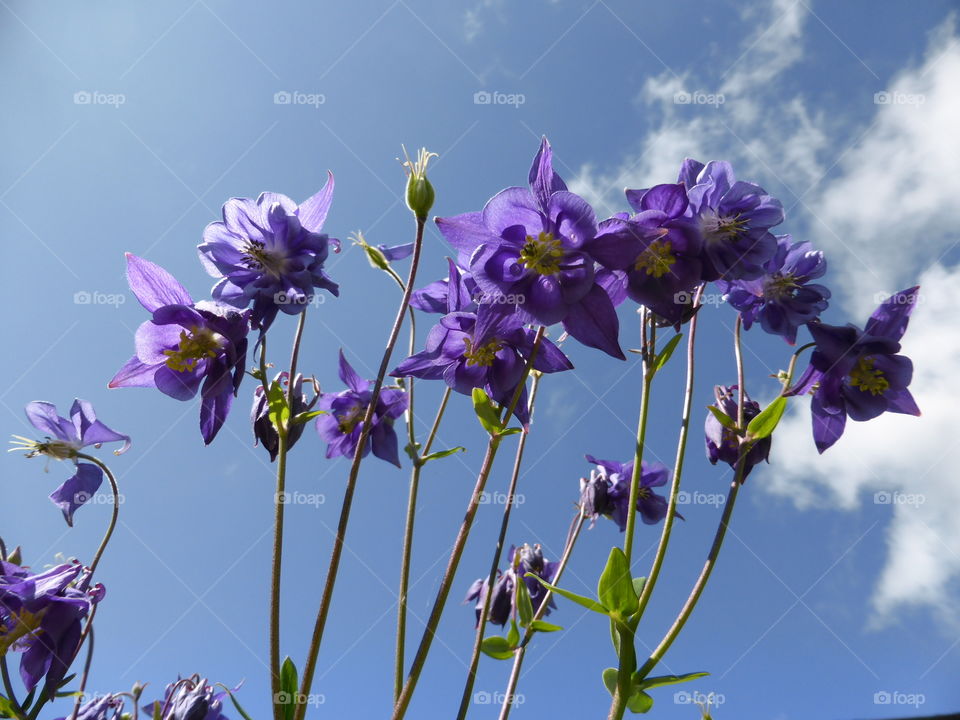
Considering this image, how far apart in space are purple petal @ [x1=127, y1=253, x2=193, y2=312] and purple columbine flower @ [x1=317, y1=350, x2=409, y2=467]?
785 mm

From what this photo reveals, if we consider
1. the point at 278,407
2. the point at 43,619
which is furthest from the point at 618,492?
the point at 43,619

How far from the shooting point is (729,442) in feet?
7.14

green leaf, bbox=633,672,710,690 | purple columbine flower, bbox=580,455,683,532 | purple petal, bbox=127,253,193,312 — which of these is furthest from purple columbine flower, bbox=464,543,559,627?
purple petal, bbox=127,253,193,312

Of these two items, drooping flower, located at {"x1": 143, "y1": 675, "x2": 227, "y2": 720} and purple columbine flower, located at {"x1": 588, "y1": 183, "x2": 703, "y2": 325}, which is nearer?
purple columbine flower, located at {"x1": 588, "y1": 183, "x2": 703, "y2": 325}

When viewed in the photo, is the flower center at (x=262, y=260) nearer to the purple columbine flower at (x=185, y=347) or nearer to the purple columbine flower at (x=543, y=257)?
the purple columbine flower at (x=185, y=347)

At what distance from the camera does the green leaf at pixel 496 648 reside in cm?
204

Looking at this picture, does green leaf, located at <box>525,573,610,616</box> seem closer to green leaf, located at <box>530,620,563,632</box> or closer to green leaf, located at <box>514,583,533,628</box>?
green leaf, located at <box>530,620,563,632</box>

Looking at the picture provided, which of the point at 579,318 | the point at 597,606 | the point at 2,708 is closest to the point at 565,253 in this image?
the point at 579,318

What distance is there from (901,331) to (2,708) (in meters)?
2.86

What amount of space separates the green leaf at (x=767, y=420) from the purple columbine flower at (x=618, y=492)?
112cm

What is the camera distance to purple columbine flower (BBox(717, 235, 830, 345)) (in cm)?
194

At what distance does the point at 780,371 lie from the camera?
81.4 inches

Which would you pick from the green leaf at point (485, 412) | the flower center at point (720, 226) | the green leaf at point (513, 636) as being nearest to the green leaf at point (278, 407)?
the green leaf at point (485, 412)

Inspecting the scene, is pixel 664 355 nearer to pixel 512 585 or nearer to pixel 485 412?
pixel 485 412
